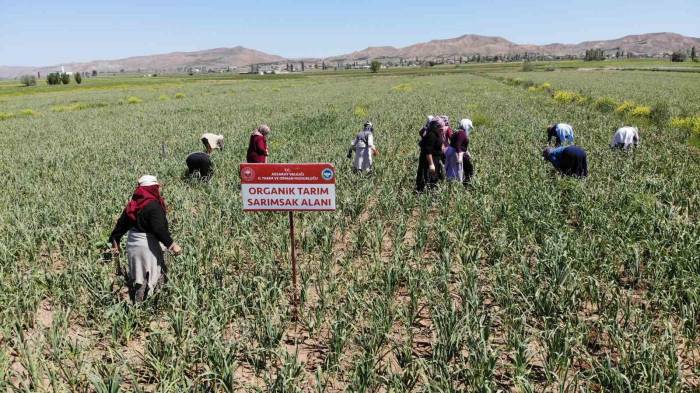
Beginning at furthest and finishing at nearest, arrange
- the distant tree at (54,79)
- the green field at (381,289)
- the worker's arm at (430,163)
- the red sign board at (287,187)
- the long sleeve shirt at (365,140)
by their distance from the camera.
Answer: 1. the distant tree at (54,79)
2. the long sleeve shirt at (365,140)
3. the worker's arm at (430,163)
4. the red sign board at (287,187)
5. the green field at (381,289)

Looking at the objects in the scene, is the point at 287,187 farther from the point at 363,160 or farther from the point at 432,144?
the point at 363,160

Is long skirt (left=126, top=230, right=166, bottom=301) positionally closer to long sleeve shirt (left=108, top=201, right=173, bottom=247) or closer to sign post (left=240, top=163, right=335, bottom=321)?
long sleeve shirt (left=108, top=201, right=173, bottom=247)

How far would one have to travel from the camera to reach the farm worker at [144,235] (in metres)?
4.73

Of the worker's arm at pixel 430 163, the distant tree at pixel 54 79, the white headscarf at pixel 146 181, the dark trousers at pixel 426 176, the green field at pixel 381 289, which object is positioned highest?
the distant tree at pixel 54 79

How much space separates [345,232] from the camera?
734 cm

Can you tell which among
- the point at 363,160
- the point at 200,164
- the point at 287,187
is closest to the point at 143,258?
the point at 287,187

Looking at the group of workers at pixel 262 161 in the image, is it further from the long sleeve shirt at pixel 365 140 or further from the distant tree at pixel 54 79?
the distant tree at pixel 54 79

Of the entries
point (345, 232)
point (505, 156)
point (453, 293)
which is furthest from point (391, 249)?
point (505, 156)

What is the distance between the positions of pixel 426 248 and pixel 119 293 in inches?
164

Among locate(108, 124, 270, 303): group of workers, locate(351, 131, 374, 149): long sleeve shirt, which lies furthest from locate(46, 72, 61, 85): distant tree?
locate(108, 124, 270, 303): group of workers

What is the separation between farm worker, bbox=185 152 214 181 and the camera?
33.8 feet

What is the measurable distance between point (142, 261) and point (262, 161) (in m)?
5.10

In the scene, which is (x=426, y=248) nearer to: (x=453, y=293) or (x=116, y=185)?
(x=453, y=293)

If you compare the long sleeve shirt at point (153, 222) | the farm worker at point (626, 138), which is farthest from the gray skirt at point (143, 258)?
the farm worker at point (626, 138)
